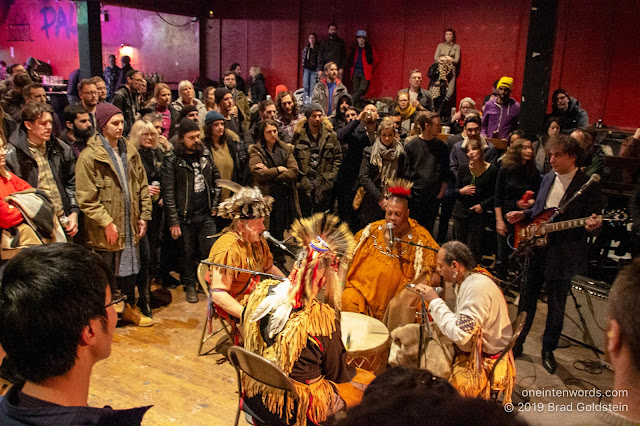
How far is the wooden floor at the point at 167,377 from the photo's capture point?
358 centimetres

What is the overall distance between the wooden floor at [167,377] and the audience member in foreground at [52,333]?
2.28 m

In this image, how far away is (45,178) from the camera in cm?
433

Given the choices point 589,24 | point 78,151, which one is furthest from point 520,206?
point 589,24

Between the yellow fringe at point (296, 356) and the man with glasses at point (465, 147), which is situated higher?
the man with glasses at point (465, 147)

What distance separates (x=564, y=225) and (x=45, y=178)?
4.13 metres

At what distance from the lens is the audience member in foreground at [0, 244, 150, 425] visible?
131cm

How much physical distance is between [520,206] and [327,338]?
10.4 feet

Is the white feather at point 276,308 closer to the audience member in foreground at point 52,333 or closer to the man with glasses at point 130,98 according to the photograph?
the audience member in foreground at point 52,333

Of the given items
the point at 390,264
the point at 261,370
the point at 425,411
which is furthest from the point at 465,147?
the point at 425,411

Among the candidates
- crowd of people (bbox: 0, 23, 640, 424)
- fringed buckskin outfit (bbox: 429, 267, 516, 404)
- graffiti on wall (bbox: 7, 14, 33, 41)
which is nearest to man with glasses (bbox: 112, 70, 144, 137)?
crowd of people (bbox: 0, 23, 640, 424)

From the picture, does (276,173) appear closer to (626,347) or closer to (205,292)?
(205,292)

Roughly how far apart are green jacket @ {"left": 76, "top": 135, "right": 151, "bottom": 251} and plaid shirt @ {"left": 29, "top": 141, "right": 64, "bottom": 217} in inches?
6.8

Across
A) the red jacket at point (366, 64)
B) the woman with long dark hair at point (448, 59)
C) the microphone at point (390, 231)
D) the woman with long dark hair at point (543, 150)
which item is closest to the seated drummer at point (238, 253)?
the microphone at point (390, 231)

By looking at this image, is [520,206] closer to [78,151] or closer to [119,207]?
[119,207]
